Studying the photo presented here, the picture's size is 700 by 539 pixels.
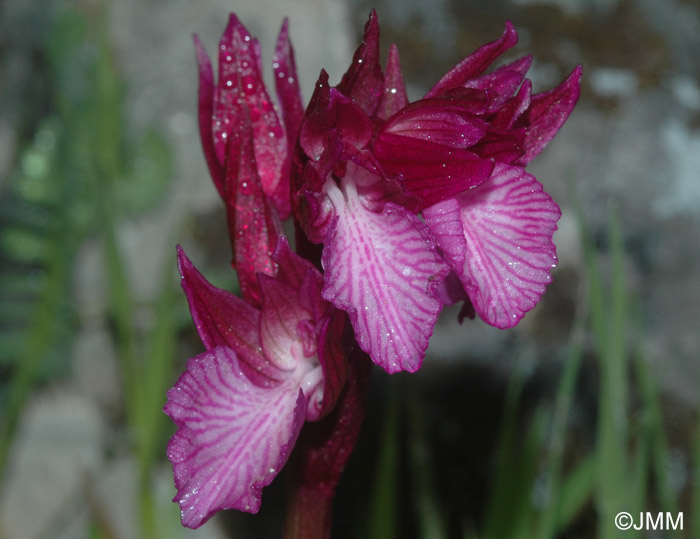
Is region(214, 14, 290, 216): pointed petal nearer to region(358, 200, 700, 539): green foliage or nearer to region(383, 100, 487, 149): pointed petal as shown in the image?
region(383, 100, 487, 149): pointed petal

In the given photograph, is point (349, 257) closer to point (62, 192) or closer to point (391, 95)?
point (391, 95)

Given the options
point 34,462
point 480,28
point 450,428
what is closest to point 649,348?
point 450,428

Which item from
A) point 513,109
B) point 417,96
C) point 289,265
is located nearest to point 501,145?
point 513,109

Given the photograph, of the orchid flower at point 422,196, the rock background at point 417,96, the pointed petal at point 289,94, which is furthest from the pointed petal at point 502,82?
the rock background at point 417,96

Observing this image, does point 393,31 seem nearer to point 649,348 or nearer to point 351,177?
point 649,348

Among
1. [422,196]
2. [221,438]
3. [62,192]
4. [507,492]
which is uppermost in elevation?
[62,192]

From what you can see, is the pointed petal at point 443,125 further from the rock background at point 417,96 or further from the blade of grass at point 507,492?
the rock background at point 417,96

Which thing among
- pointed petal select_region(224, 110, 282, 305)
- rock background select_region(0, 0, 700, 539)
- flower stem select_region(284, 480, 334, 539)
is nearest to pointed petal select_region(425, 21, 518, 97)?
pointed petal select_region(224, 110, 282, 305)
